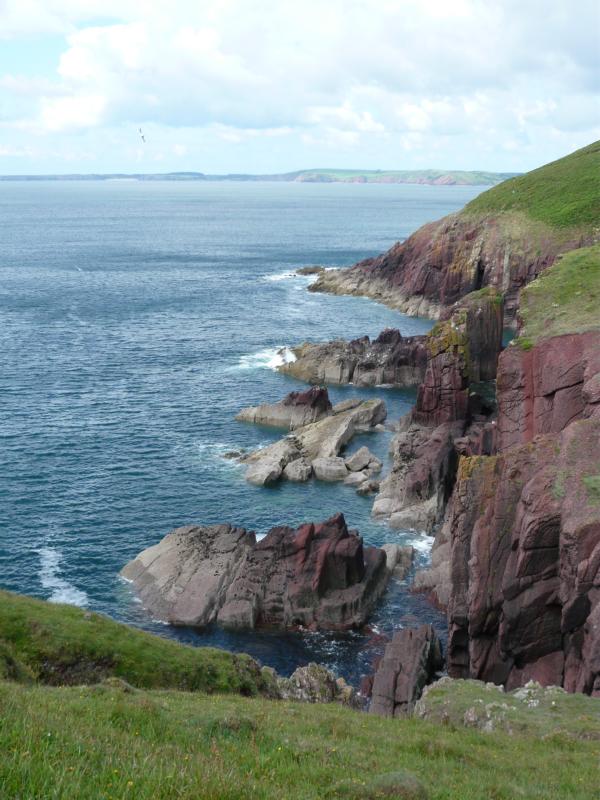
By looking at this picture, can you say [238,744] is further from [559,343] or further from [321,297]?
[321,297]

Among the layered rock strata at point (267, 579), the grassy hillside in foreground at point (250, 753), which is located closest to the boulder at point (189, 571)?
the layered rock strata at point (267, 579)

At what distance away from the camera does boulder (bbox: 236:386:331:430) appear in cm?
9338

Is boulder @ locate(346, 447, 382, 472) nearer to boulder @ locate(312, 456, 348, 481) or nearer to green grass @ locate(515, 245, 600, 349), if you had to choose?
boulder @ locate(312, 456, 348, 481)

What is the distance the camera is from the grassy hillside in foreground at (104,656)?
3819cm

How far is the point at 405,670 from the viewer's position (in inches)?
1789

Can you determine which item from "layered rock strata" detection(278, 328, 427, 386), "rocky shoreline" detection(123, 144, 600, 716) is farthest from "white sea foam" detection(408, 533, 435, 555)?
"layered rock strata" detection(278, 328, 427, 386)

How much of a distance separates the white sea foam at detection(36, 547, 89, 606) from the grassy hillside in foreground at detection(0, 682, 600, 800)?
80.7 ft

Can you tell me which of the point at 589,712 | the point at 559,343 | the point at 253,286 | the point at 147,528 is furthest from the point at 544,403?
the point at 253,286

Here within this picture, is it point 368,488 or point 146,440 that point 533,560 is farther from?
point 146,440

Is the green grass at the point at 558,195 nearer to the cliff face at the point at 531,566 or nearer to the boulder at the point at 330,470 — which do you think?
the boulder at the point at 330,470

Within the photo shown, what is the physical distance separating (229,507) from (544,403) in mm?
29630

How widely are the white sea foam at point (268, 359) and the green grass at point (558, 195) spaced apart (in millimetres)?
63184

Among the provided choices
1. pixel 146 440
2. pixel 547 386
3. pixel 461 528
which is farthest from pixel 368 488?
pixel 461 528

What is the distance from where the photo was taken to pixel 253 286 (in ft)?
609
